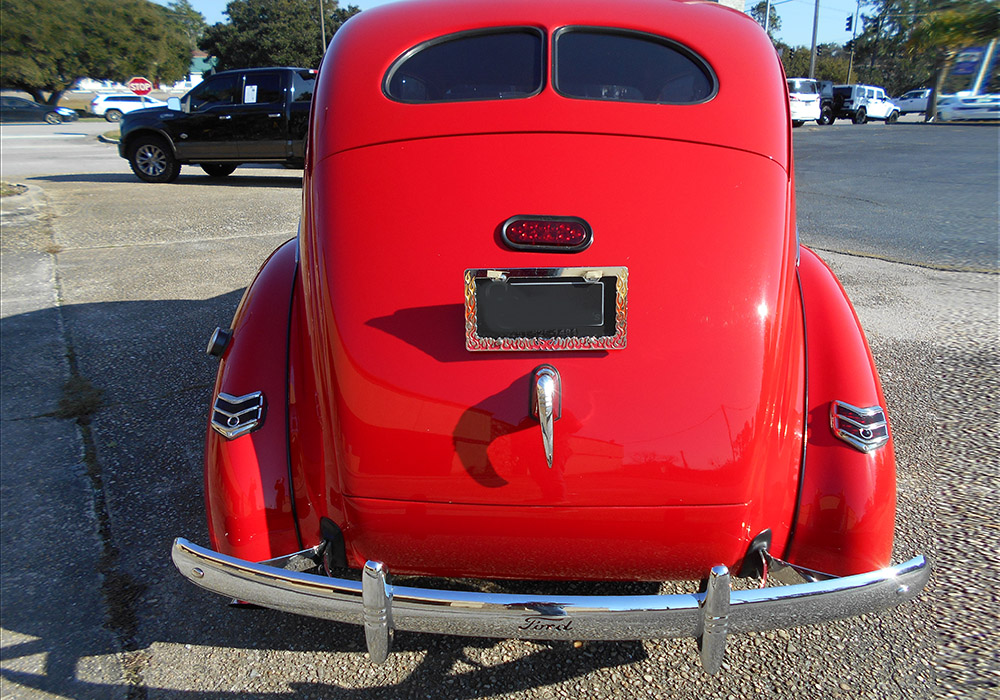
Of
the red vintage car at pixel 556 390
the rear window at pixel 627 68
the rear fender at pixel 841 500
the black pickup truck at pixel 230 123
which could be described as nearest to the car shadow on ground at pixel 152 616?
the red vintage car at pixel 556 390

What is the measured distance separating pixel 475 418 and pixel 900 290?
17.5 feet

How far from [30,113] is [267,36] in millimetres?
14421

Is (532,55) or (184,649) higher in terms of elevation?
(532,55)

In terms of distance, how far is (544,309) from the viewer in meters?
1.96

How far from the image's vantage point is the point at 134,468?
3.56 m

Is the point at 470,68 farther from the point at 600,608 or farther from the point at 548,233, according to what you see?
the point at 600,608

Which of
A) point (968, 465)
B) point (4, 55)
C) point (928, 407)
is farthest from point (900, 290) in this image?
point (4, 55)

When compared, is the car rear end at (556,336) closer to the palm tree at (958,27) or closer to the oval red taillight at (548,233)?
the oval red taillight at (548,233)

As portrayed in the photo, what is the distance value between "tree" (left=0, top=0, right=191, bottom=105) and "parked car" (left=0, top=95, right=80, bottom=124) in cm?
695

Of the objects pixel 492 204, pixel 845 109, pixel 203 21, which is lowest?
pixel 492 204

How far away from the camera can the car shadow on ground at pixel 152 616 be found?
2305 mm

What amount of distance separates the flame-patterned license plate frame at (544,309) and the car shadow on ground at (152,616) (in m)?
1.07

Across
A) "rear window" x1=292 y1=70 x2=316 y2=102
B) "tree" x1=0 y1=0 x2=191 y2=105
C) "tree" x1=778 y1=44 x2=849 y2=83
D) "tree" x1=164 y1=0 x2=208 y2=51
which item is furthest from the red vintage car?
"tree" x1=164 y1=0 x2=208 y2=51

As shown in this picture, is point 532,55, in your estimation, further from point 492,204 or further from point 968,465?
point 968,465
